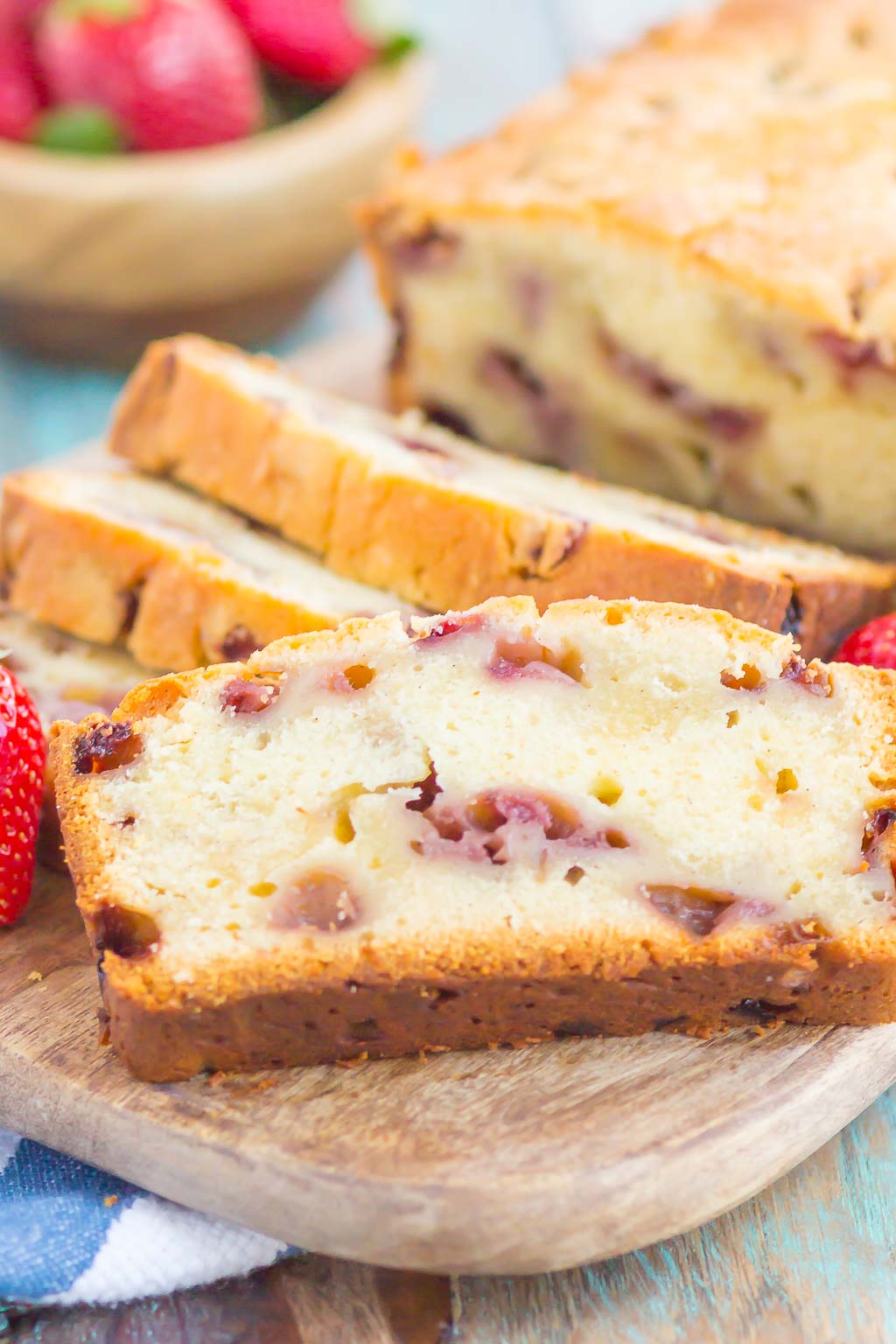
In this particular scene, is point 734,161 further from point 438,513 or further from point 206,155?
point 206,155

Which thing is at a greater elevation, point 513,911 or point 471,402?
point 471,402

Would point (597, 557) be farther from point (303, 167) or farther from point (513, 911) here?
point (303, 167)

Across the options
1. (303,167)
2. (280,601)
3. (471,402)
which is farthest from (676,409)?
(303,167)

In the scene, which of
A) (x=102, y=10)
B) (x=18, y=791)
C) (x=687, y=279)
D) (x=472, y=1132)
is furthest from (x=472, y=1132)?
(x=102, y=10)

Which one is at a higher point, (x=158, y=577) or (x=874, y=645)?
(x=158, y=577)

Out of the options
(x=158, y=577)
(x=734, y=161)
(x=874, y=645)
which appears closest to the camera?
(x=874, y=645)

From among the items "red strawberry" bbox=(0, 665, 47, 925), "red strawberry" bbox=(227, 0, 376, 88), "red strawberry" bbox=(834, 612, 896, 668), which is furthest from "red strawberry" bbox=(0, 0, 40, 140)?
"red strawberry" bbox=(834, 612, 896, 668)

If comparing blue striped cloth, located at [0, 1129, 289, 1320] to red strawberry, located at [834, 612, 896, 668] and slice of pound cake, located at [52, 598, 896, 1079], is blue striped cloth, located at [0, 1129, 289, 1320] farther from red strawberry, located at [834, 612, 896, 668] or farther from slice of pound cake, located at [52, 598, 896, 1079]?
red strawberry, located at [834, 612, 896, 668]

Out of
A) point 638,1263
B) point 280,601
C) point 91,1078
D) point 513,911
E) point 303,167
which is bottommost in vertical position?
point 638,1263
